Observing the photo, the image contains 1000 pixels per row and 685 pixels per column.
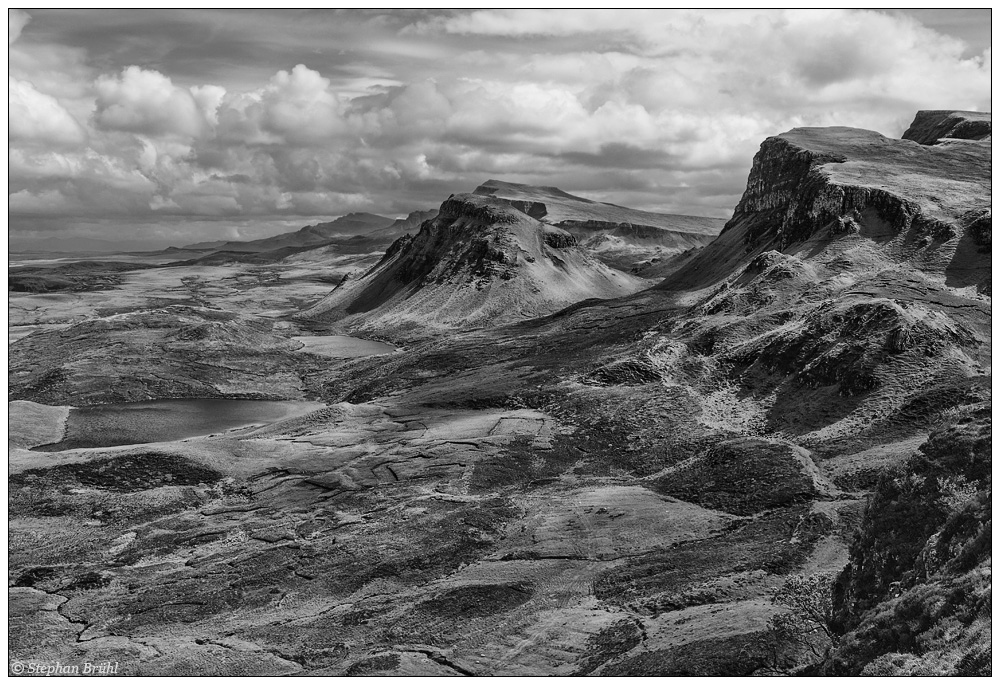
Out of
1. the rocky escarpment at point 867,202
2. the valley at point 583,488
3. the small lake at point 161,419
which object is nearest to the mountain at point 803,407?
the valley at point 583,488

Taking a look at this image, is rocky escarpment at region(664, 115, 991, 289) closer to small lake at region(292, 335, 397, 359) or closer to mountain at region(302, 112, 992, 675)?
mountain at region(302, 112, 992, 675)

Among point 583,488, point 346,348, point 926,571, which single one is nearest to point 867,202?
point 583,488

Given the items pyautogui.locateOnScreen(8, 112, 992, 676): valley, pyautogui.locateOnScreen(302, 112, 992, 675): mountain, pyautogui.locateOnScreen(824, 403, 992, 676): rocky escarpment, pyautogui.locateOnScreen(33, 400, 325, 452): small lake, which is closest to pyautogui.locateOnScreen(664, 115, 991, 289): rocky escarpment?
pyautogui.locateOnScreen(302, 112, 992, 675): mountain

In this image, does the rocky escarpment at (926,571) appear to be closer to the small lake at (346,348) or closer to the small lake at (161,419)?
the small lake at (161,419)

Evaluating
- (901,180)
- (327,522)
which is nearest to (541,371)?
(327,522)

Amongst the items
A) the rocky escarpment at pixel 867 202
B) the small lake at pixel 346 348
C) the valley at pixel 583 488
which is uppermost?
the rocky escarpment at pixel 867 202

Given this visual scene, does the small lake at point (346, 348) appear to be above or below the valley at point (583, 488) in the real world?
below
